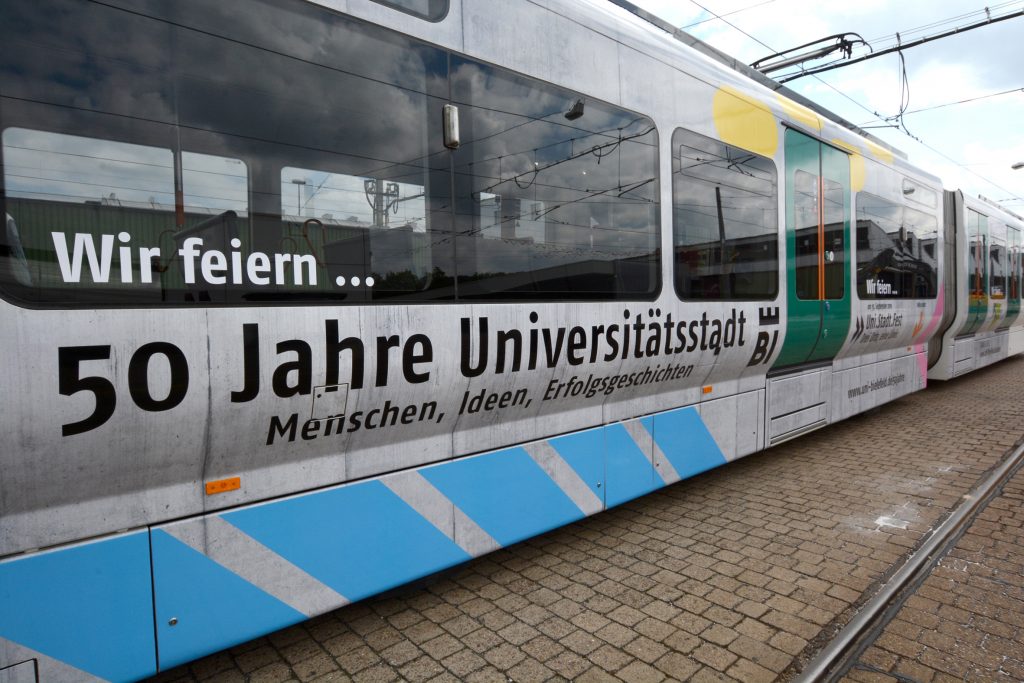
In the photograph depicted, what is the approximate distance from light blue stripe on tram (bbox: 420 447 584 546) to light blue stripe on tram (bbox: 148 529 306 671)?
0.89 metres

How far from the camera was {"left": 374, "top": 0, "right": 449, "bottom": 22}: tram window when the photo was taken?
8.85 feet

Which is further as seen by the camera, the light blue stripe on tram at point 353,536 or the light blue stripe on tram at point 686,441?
the light blue stripe on tram at point 686,441

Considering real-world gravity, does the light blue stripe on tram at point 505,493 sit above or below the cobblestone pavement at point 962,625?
above

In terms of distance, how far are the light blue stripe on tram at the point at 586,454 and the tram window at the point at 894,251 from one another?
4071mm

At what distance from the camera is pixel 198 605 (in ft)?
7.39

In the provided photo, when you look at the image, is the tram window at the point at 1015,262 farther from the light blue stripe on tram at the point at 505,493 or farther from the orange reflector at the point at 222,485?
the orange reflector at the point at 222,485

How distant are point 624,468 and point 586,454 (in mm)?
365

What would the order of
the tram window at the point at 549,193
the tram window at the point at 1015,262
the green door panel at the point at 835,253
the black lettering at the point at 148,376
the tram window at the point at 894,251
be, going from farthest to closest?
the tram window at the point at 1015,262 < the tram window at the point at 894,251 < the green door panel at the point at 835,253 < the tram window at the point at 549,193 < the black lettering at the point at 148,376

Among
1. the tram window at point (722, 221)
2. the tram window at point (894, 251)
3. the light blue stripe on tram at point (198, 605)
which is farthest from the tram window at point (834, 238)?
the light blue stripe on tram at point (198, 605)

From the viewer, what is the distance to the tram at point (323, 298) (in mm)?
1932

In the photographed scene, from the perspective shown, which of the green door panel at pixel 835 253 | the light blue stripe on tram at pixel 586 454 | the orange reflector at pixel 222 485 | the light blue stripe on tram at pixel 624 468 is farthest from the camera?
the green door panel at pixel 835 253

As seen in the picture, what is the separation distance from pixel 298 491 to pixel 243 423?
40 cm

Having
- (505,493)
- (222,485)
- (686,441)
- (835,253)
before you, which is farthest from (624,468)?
(835,253)

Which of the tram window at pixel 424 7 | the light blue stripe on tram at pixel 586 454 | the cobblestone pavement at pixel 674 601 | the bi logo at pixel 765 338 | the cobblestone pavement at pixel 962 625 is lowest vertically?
the cobblestone pavement at pixel 962 625
